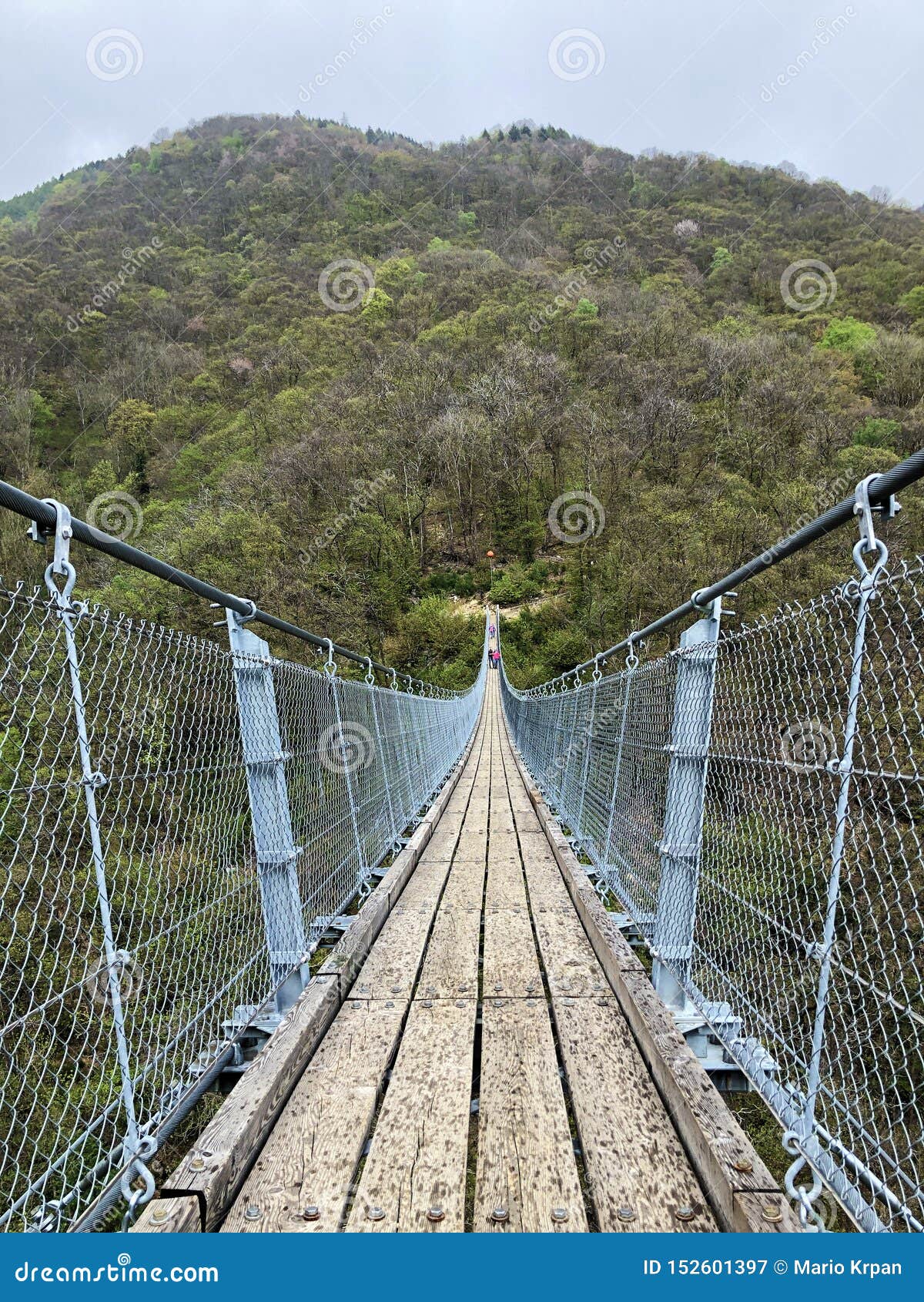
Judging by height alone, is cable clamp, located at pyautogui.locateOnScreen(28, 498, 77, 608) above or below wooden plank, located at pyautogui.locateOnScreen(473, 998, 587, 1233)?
above

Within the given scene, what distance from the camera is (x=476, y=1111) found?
160cm

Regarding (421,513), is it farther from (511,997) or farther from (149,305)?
(511,997)

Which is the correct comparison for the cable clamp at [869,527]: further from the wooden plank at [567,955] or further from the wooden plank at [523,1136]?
the wooden plank at [567,955]

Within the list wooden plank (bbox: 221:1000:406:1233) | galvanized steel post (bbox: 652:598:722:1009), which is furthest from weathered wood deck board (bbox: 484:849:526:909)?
wooden plank (bbox: 221:1000:406:1233)

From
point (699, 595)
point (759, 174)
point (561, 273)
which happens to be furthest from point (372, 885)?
point (759, 174)

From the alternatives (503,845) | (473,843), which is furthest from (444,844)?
(503,845)

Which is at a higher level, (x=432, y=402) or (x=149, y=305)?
(x=149, y=305)

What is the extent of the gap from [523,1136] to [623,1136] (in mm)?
202

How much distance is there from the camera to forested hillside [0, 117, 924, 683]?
55.1 feet

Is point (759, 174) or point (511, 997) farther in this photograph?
point (759, 174)

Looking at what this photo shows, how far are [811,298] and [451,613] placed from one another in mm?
21821

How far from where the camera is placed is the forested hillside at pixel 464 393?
55.1 ft

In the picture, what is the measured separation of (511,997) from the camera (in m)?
2.15

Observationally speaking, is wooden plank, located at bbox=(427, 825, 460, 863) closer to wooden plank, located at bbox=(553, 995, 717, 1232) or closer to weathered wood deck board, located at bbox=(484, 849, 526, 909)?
weathered wood deck board, located at bbox=(484, 849, 526, 909)
